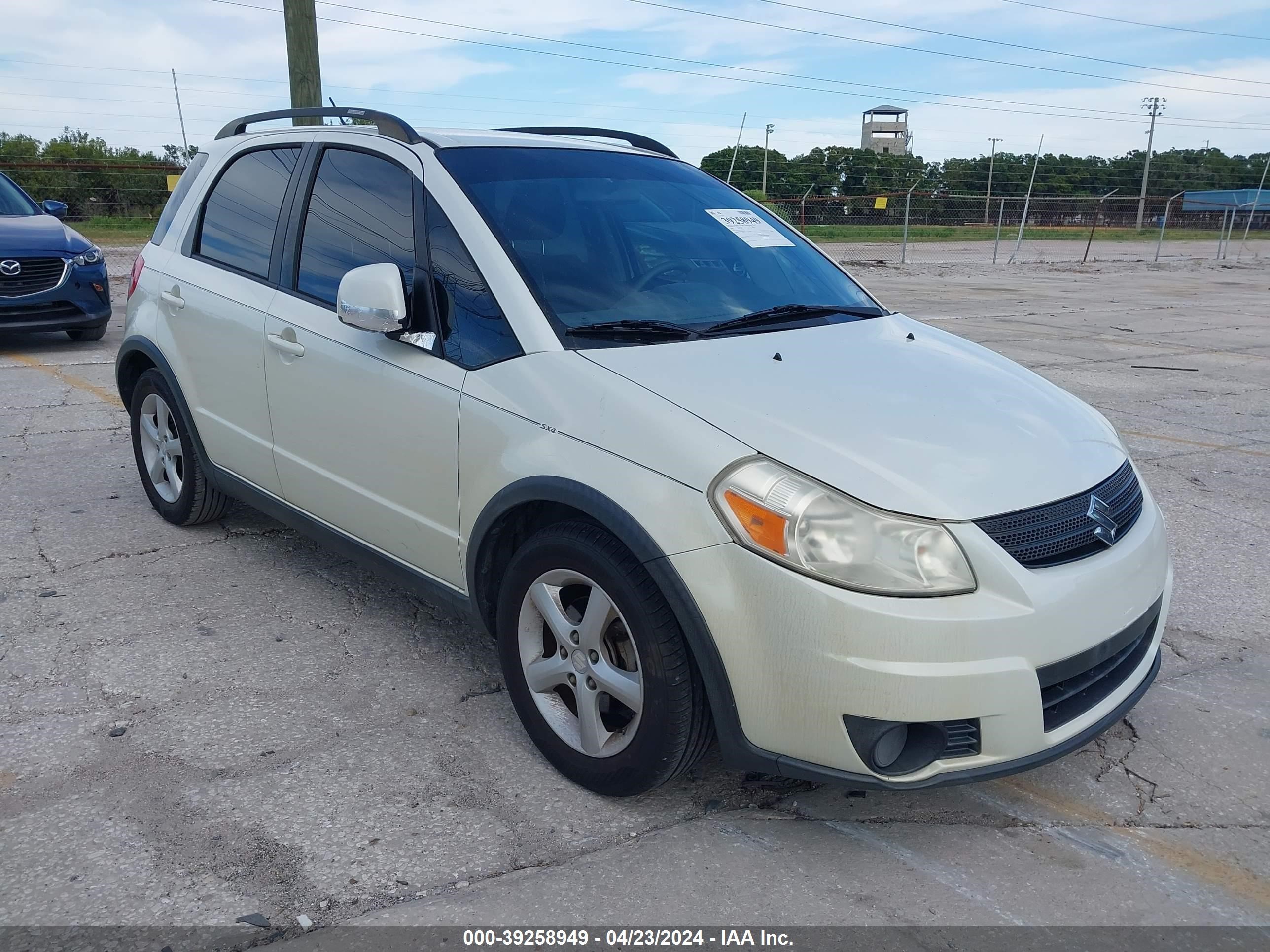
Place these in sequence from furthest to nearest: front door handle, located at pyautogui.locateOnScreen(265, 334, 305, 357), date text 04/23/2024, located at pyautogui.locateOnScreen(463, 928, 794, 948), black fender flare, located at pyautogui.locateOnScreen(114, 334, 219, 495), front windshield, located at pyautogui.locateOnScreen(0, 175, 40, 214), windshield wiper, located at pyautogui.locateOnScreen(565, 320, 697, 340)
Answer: front windshield, located at pyautogui.locateOnScreen(0, 175, 40, 214) < black fender flare, located at pyautogui.locateOnScreen(114, 334, 219, 495) < front door handle, located at pyautogui.locateOnScreen(265, 334, 305, 357) < windshield wiper, located at pyautogui.locateOnScreen(565, 320, 697, 340) < date text 04/23/2024, located at pyautogui.locateOnScreen(463, 928, 794, 948)

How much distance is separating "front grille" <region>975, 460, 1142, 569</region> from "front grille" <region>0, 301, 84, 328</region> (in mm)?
9374

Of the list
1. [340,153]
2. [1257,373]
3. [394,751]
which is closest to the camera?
[394,751]

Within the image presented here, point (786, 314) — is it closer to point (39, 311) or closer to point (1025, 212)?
point (39, 311)

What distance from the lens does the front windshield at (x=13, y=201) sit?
33.5ft

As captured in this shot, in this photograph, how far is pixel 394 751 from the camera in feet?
10.1

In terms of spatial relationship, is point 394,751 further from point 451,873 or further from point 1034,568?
point 1034,568

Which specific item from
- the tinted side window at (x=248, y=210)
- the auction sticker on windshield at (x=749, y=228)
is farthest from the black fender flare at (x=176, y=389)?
the auction sticker on windshield at (x=749, y=228)

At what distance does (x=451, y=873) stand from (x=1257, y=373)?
32.0ft

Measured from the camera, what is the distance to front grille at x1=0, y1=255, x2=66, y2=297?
30.3ft

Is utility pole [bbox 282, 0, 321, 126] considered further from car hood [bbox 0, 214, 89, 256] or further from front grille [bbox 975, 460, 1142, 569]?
front grille [bbox 975, 460, 1142, 569]

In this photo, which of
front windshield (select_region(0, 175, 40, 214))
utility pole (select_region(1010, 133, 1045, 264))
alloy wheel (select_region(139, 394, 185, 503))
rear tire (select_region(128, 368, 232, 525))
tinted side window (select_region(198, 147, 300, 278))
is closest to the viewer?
tinted side window (select_region(198, 147, 300, 278))

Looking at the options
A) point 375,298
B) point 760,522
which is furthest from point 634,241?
point 760,522

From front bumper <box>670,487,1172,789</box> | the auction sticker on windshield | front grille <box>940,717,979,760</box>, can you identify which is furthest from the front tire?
the auction sticker on windshield

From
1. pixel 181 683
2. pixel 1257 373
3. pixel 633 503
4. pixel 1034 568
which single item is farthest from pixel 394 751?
pixel 1257 373
